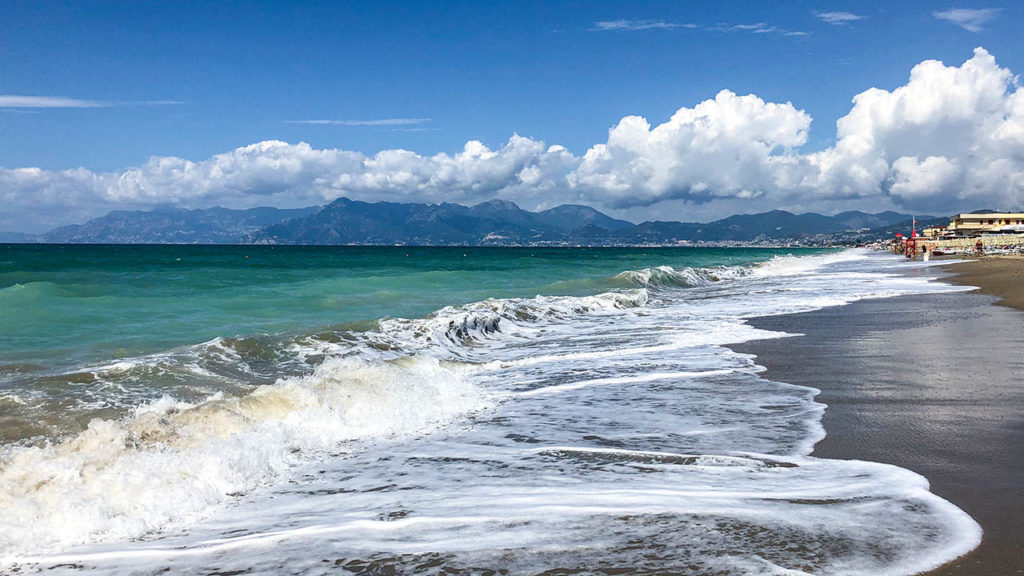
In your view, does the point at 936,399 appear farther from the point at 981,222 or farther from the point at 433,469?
the point at 981,222

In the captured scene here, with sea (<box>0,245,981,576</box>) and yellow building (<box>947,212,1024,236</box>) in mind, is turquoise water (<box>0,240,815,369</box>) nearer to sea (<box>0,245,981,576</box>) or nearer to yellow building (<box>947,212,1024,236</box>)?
sea (<box>0,245,981,576</box>)

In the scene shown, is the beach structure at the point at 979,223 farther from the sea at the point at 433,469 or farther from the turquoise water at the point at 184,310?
the sea at the point at 433,469

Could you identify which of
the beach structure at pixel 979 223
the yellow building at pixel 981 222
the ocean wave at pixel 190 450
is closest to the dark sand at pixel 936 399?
the ocean wave at pixel 190 450

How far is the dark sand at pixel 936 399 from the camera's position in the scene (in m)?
4.50

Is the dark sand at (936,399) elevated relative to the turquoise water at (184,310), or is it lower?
lower

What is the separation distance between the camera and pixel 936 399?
7.71 meters

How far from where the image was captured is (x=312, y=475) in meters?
5.83

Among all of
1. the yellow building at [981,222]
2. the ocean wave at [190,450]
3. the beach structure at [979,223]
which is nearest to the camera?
the ocean wave at [190,450]

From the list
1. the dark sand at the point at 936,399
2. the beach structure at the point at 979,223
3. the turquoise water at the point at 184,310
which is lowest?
the dark sand at the point at 936,399

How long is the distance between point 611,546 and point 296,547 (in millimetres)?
1853

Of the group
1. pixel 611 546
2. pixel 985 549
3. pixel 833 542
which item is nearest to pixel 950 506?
pixel 985 549

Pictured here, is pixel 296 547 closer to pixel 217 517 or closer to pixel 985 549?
pixel 217 517

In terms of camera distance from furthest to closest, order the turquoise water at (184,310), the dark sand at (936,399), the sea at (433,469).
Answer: the turquoise water at (184,310) → the dark sand at (936,399) → the sea at (433,469)

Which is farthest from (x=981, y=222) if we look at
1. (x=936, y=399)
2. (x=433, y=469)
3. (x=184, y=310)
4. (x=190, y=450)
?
(x=190, y=450)
